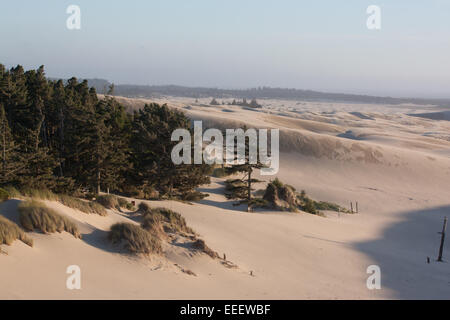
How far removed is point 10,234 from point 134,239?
2723 millimetres

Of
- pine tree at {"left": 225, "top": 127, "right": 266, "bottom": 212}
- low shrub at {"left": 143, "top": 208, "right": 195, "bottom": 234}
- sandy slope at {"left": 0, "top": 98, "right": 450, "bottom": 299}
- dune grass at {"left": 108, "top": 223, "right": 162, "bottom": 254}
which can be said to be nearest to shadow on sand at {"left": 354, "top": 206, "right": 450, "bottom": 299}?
sandy slope at {"left": 0, "top": 98, "right": 450, "bottom": 299}

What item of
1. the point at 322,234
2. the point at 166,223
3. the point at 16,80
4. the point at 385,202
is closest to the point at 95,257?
the point at 166,223

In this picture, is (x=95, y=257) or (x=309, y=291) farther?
(x=309, y=291)

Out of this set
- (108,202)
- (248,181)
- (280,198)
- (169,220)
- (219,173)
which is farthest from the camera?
(219,173)

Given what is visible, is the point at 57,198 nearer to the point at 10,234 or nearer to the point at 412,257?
the point at 10,234

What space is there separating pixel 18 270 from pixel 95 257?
1.78 m

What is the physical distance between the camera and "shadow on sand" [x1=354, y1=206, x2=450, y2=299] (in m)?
11.8

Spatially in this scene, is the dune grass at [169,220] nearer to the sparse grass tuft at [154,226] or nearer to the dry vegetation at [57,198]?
the sparse grass tuft at [154,226]

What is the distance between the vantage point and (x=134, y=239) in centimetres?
921

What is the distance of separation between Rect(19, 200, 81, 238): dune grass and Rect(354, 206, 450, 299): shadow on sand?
940 centimetres

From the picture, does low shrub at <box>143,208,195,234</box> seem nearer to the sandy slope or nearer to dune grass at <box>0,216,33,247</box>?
the sandy slope

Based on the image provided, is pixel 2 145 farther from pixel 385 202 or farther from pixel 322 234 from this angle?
pixel 385 202

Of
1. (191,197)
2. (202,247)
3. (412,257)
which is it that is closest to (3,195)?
(202,247)

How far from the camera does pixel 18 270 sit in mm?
6953
